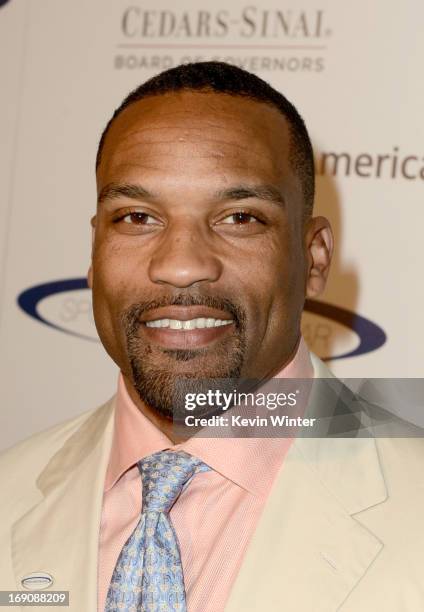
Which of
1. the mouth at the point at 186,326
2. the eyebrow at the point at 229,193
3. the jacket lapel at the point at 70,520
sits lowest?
the jacket lapel at the point at 70,520

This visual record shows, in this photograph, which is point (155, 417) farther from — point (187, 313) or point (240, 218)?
point (240, 218)

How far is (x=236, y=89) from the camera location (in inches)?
76.9

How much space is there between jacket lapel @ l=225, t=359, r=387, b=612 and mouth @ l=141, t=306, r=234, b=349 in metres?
0.24

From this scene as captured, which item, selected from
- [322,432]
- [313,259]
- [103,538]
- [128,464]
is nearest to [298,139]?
[313,259]

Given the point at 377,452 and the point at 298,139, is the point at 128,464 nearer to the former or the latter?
the point at 377,452

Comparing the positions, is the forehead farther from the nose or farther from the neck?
the neck

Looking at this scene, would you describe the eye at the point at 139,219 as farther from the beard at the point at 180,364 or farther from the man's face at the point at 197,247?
the beard at the point at 180,364

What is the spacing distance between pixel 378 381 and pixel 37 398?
0.96 m

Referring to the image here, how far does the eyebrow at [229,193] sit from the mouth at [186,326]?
195mm

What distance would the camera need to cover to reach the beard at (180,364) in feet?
5.95

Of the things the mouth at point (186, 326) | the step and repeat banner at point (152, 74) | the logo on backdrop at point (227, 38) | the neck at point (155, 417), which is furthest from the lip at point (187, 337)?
the logo on backdrop at point (227, 38)

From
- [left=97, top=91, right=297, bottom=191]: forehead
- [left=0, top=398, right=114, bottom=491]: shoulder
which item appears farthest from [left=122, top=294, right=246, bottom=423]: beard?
[left=0, top=398, right=114, bottom=491]: shoulder

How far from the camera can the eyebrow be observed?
5.99 feet

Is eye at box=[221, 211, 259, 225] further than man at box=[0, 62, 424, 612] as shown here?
Yes
